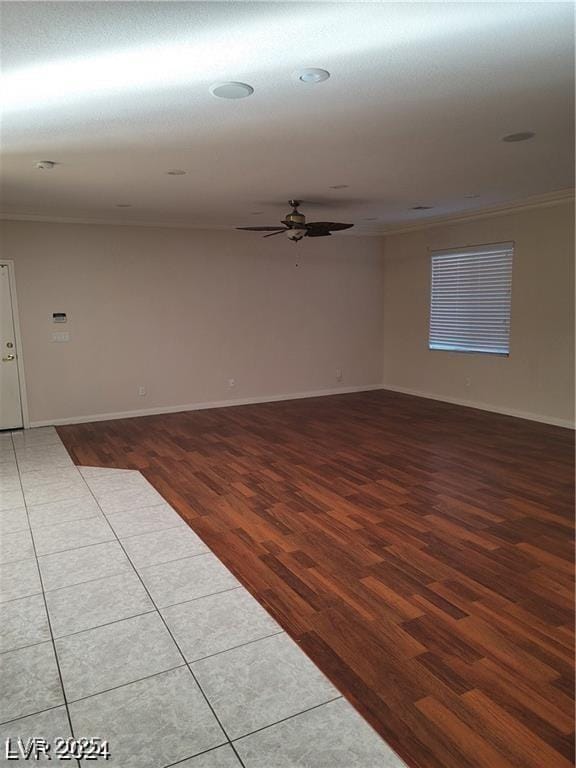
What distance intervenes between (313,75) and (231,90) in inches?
16.9

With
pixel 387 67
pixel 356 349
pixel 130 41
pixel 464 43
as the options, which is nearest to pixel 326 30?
pixel 387 67

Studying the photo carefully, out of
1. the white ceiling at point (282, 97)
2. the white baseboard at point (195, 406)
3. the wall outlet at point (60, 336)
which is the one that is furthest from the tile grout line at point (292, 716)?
the wall outlet at point (60, 336)

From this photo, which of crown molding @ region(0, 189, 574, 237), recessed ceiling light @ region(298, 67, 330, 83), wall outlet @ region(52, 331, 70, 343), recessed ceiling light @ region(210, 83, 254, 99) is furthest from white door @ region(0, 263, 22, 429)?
recessed ceiling light @ region(298, 67, 330, 83)

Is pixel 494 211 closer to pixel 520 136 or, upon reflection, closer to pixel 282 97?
pixel 520 136

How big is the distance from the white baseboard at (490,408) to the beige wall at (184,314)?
0.73 metres

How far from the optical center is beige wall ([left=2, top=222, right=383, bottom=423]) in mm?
6336

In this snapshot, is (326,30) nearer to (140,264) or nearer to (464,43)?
(464,43)

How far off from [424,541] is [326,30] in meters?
2.71

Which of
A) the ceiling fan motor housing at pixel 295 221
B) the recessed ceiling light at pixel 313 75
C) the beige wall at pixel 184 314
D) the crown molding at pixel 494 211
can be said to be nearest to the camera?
the recessed ceiling light at pixel 313 75

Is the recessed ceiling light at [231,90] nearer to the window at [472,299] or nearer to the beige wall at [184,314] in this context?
the beige wall at [184,314]

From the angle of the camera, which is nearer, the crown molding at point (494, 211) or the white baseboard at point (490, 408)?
the crown molding at point (494, 211)

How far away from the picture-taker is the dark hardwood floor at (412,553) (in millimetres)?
1906

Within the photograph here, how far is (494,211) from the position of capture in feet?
21.1

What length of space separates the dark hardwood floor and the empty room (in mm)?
18
